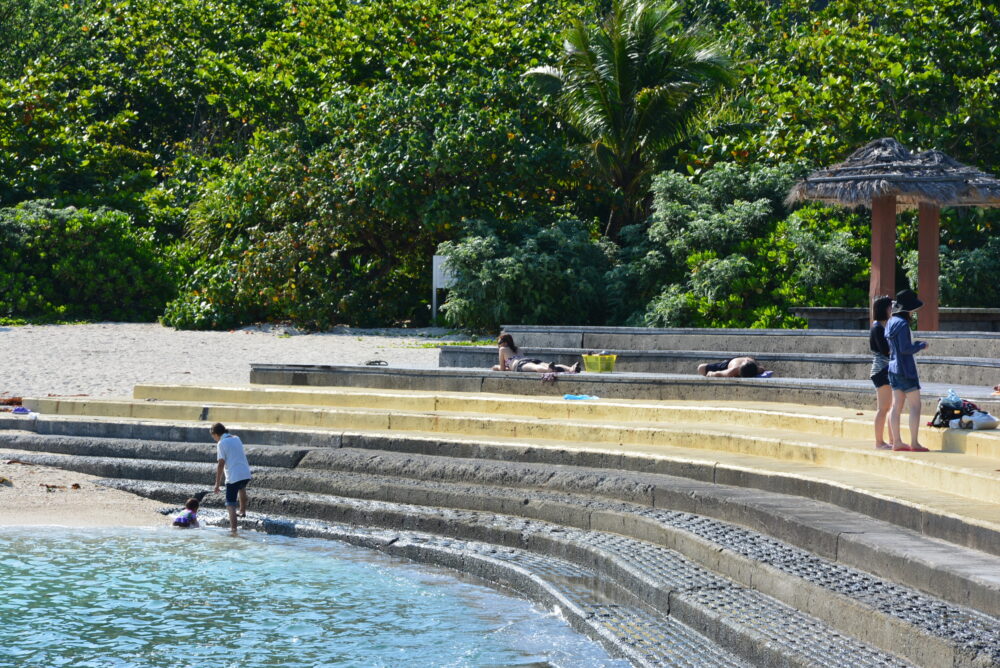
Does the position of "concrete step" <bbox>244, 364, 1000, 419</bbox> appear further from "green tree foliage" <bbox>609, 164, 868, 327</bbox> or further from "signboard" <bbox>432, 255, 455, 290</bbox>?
"signboard" <bbox>432, 255, 455, 290</bbox>

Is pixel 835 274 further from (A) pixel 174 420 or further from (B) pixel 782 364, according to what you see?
(A) pixel 174 420

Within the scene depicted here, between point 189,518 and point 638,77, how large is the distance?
522 inches

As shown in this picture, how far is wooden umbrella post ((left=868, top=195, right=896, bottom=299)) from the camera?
46.8 feet

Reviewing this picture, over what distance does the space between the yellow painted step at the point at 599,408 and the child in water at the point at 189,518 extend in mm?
3321

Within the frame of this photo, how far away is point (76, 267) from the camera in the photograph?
79.6 ft

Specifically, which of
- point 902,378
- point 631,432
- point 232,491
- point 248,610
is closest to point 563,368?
point 631,432

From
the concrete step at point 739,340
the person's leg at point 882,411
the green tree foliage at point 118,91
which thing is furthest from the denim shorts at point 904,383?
the green tree foliage at point 118,91

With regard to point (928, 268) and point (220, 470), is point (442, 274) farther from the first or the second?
point (220, 470)

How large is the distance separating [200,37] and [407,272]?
35.8ft

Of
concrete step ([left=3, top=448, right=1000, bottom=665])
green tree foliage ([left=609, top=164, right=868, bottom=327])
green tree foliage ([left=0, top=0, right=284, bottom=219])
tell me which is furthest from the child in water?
green tree foliage ([left=0, top=0, right=284, bottom=219])

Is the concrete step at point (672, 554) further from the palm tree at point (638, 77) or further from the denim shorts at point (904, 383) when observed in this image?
the palm tree at point (638, 77)

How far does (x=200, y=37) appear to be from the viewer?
98.3 ft

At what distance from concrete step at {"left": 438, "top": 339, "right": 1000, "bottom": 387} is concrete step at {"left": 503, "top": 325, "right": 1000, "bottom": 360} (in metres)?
0.18

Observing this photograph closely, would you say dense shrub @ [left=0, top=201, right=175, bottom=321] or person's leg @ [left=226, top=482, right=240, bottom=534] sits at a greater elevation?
dense shrub @ [left=0, top=201, right=175, bottom=321]
